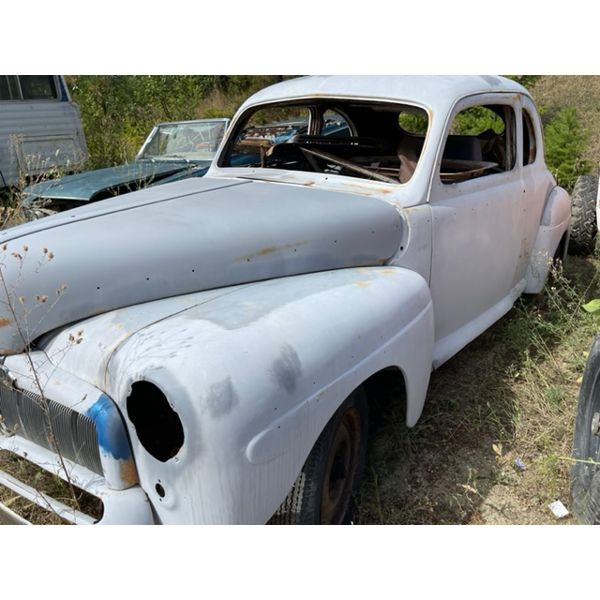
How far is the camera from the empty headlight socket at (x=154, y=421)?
1.77m

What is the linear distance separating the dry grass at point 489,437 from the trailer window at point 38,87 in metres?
8.18

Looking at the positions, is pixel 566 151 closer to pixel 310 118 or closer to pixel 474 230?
pixel 310 118

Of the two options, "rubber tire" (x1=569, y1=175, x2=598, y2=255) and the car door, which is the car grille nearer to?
the car door

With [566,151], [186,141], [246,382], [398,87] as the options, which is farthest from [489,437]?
[186,141]

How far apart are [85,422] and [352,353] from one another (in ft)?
3.01

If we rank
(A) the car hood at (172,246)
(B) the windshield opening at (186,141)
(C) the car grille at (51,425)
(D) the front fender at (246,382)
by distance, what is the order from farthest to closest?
(B) the windshield opening at (186,141) → (A) the car hood at (172,246) → (C) the car grille at (51,425) → (D) the front fender at (246,382)

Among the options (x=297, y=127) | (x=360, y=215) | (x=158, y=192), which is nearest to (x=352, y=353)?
(x=360, y=215)

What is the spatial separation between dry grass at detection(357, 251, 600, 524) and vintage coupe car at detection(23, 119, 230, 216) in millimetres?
3465

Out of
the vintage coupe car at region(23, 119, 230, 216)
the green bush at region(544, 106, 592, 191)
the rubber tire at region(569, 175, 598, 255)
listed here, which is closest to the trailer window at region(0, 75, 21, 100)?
the vintage coupe car at region(23, 119, 230, 216)

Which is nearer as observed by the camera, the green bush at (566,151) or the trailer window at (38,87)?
the green bush at (566,151)

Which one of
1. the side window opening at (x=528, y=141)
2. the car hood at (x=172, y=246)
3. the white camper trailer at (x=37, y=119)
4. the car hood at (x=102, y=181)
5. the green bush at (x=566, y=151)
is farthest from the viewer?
the white camper trailer at (x=37, y=119)

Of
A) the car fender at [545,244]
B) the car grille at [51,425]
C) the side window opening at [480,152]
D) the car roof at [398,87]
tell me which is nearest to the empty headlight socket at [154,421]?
the car grille at [51,425]

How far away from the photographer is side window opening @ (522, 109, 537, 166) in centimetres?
392

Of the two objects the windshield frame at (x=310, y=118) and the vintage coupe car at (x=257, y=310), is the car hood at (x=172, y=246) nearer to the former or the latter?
the vintage coupe car at (x=257, y=310)
